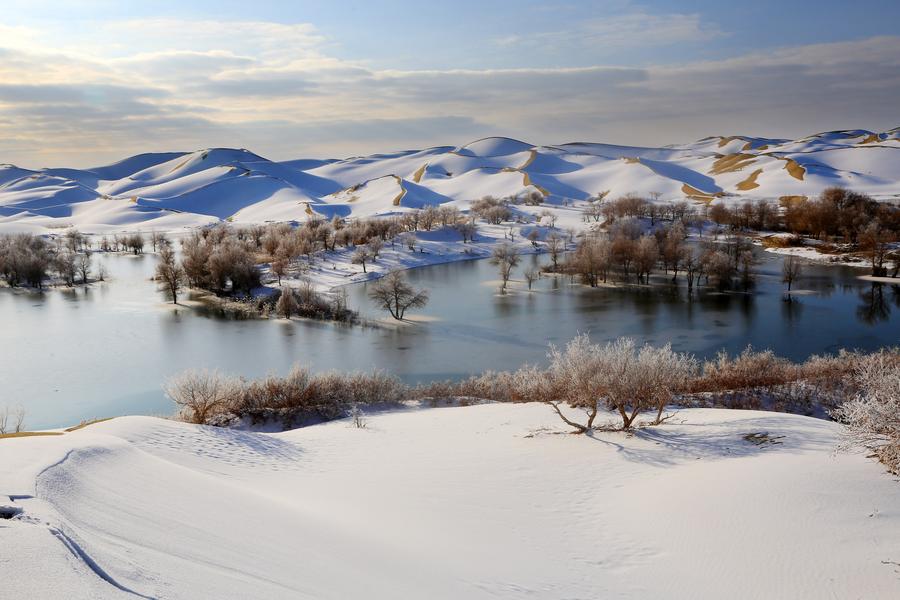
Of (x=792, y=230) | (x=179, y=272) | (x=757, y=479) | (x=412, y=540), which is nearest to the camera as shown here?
(x=412, y=540)

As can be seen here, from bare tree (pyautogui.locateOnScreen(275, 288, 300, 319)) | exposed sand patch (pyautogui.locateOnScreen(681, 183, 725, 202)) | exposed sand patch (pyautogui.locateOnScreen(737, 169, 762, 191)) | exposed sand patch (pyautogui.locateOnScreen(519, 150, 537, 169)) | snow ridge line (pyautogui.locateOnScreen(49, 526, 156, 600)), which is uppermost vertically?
exposed sand patch (pyautogui.locateOnScreen(519, 150, 537, 169))

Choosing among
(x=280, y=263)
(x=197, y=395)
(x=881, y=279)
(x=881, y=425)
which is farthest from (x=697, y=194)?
(x=881, y=425)

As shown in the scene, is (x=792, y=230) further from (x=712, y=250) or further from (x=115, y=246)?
(x=115, y=246)

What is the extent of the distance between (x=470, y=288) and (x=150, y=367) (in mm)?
18008

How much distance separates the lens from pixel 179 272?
33750 mm

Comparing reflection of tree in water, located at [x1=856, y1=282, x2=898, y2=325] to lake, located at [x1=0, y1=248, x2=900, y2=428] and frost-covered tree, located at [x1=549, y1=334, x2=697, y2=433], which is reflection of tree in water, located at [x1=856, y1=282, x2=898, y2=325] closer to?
lake, located at [x1=0, y1=248, x2=900, y2=428]

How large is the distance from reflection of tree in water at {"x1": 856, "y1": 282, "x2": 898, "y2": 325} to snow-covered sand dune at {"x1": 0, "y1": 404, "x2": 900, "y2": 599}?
18.3 m

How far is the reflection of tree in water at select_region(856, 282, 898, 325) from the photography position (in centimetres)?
2566

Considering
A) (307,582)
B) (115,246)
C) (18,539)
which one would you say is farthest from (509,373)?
(115,246)

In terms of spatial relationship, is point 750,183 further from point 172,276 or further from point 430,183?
point 172,276

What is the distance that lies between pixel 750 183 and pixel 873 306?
6278cm

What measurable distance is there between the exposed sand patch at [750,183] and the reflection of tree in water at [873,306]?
54.9 metres

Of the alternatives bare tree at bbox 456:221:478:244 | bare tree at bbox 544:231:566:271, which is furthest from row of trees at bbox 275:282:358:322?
bare tree at bbox 456:221:478:244

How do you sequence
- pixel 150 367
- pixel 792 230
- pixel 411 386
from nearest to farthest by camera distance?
pixel 411 386, pixel 150 367, pixel 792 230
